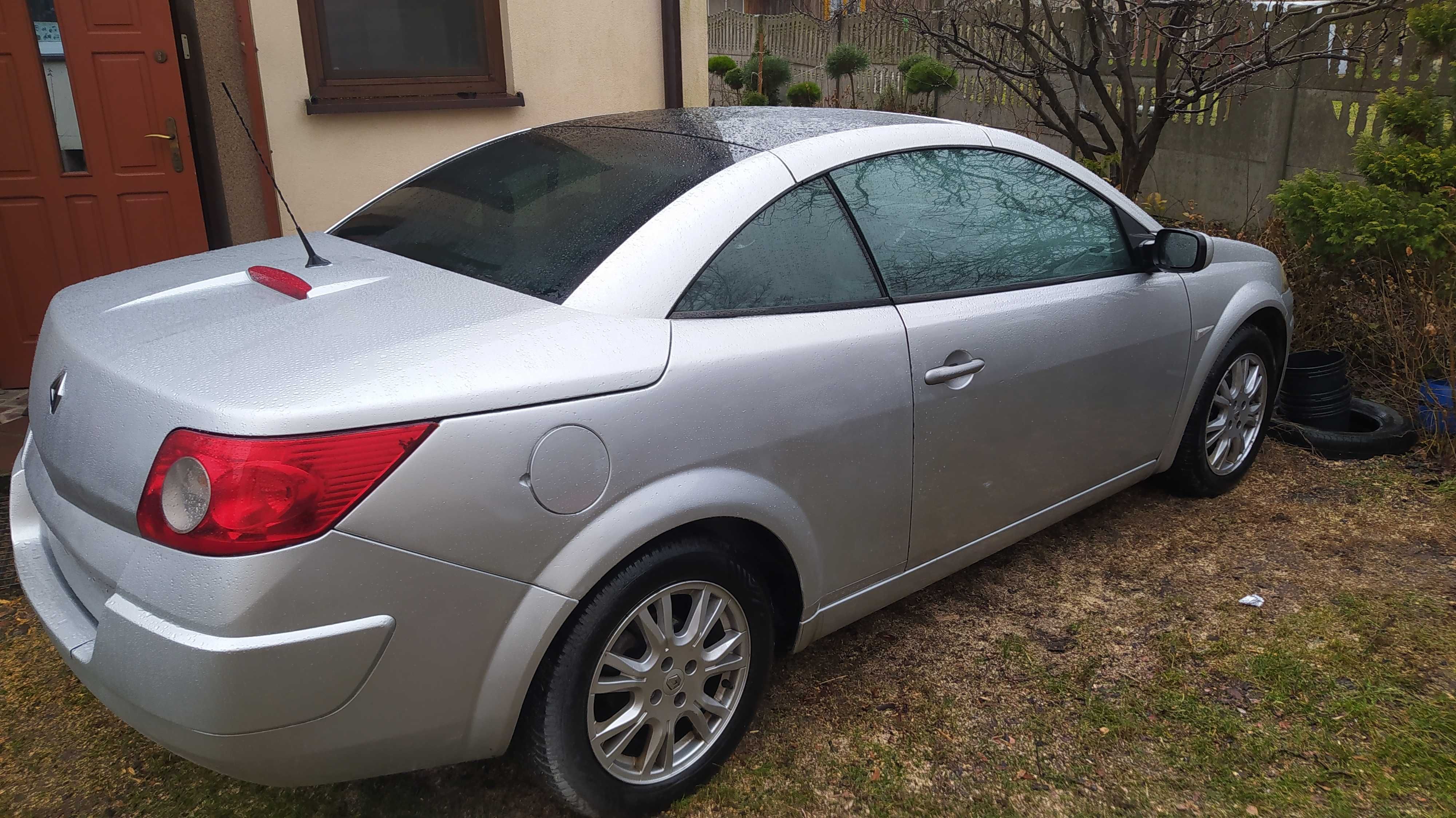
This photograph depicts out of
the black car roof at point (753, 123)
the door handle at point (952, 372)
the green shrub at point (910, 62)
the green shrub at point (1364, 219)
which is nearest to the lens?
the door handle at point (952, 372)

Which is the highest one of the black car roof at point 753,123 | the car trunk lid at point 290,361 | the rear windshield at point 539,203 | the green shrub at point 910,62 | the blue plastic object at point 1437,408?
the green shrub at point 910,62

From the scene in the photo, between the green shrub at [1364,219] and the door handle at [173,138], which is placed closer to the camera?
the green shrub at [1364,219]

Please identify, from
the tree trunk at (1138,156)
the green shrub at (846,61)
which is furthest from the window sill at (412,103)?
the green shrub at (846,61)

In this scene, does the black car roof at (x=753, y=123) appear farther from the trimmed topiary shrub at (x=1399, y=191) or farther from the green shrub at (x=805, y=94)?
the green shrub at (x=805, y=94)

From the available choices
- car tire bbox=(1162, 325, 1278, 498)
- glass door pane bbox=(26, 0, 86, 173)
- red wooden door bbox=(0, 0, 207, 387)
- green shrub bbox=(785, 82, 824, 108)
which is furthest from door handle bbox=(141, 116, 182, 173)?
green shrub bbox=(785, 82, 824, 108)

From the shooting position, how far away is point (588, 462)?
1979 millimetres

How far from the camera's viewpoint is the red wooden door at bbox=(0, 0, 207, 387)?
4.84m

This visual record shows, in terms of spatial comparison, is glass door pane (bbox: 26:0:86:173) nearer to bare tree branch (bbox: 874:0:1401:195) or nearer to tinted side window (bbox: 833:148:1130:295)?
tinted side window (bbox: 833:148:1130:295)

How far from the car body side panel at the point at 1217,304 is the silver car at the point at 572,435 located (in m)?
0.36

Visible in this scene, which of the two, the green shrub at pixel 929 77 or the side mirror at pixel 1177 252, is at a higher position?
the green shrub at pixel 929 77

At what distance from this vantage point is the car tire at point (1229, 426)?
3793mm

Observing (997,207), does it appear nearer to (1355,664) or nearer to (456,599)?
(1355,664)

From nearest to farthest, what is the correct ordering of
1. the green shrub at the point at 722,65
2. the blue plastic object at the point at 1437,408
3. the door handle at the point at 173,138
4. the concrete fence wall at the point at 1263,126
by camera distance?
the blue plastic object at the point at 1437,408 → the door handle at the point at 173,138 → the concrete fence wall at the point at 1263,126 → the green shrub at the point at 722,65

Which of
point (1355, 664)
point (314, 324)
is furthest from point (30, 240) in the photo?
point (1355, 664)
